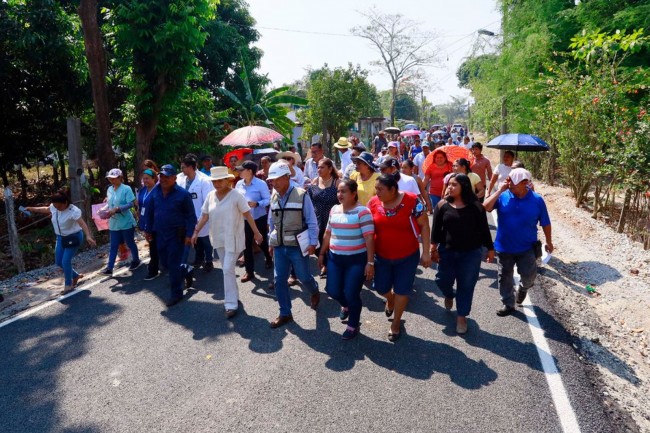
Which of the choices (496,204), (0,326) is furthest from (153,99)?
(496,204)

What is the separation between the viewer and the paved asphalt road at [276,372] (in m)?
3.43

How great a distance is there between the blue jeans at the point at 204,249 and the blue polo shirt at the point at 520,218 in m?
4.46

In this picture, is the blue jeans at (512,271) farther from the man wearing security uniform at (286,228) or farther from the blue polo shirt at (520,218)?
the man wearing security uniform at (286,228)

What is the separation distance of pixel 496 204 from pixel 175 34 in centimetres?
920

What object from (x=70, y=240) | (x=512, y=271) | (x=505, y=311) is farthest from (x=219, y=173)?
(x=505, y=311)

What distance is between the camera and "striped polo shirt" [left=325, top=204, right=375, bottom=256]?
173 inches

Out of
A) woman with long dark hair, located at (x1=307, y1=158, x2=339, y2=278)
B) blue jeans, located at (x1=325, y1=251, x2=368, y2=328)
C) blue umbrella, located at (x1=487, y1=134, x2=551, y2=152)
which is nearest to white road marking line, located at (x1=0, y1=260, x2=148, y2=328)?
woman with long dark hair, located at (x1=307, y1=158, x2=339, y2=278)

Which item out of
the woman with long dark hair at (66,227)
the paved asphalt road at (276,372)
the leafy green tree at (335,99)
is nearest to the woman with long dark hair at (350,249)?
the paved asphalt road at (276,372)

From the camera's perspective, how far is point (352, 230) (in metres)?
4.40

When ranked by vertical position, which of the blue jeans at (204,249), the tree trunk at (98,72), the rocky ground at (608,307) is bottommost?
the rocky ground at (608,307)

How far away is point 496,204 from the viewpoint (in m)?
5.18

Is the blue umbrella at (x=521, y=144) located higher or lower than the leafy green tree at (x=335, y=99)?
lower

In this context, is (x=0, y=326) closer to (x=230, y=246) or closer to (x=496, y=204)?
(x=230, y=246)

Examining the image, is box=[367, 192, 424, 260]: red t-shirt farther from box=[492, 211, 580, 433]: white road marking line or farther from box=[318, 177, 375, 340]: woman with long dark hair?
box=[492, 211, 580, 433]: white road marking line
